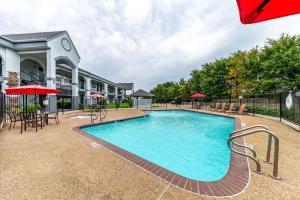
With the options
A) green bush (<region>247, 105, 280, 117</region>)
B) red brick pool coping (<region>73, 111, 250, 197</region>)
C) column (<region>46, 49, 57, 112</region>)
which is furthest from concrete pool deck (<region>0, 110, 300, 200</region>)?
column (<region>46, 49, 57, 112</region>)

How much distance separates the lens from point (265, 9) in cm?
142

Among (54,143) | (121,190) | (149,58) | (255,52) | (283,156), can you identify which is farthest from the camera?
(149,58)

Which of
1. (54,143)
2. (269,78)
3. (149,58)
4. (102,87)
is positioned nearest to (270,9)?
(54,143)

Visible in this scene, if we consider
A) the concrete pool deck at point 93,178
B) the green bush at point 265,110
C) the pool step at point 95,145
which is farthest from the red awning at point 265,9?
the green bush at point 265,110

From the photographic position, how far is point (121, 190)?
2.26 meters

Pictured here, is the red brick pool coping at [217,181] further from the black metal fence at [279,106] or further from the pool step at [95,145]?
the black metal fence at [279,106]

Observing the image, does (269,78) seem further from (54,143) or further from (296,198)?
(54,143)

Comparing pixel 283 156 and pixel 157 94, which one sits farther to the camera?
pixel 157 94

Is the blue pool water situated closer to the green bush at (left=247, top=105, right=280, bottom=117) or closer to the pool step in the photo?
the pool step

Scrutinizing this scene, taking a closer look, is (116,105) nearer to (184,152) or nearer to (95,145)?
(184,152)

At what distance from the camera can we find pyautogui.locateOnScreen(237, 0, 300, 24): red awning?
133 cm

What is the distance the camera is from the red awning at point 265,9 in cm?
133

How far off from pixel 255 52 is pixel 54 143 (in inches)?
1056

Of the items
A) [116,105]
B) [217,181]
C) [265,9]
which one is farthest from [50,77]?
[265,9]
